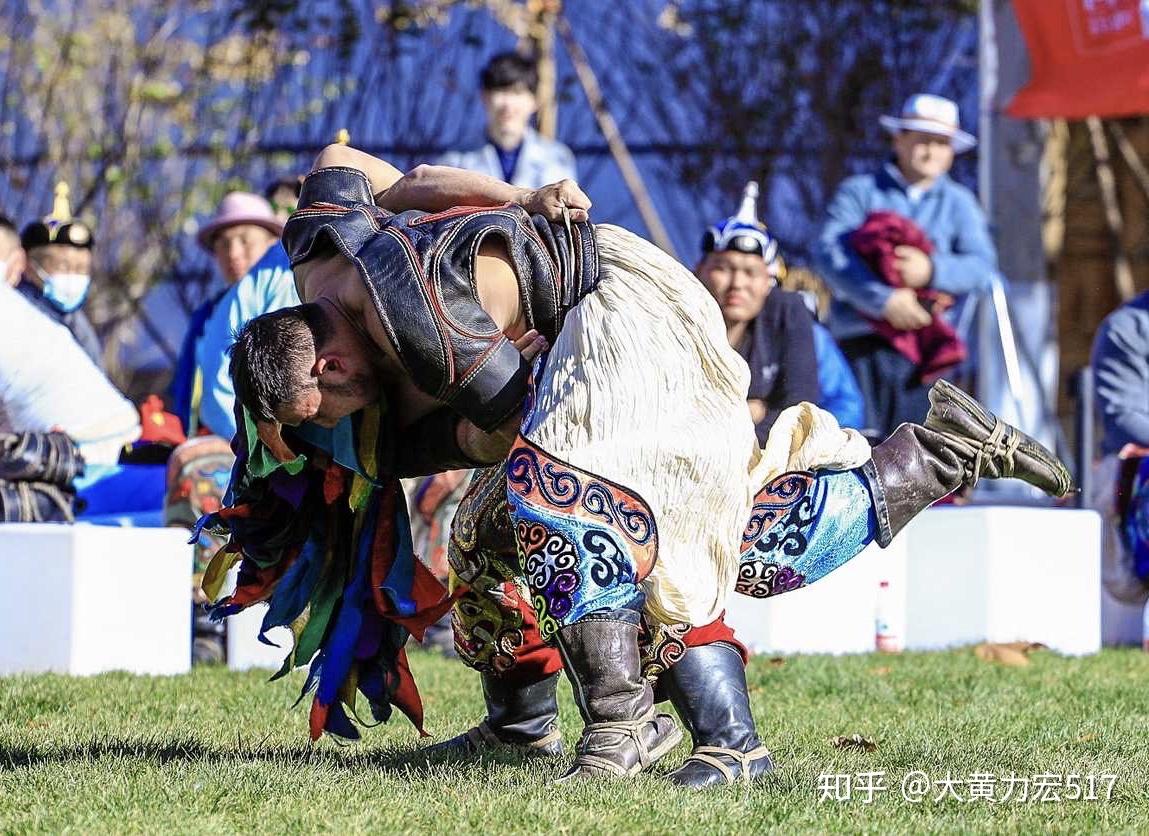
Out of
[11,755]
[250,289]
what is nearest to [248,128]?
[250,289]

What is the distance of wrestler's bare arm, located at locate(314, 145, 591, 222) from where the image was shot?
368 centimetres

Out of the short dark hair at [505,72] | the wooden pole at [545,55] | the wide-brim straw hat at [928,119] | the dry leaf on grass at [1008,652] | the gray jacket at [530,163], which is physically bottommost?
the dry leaf on grass at [1008,652]

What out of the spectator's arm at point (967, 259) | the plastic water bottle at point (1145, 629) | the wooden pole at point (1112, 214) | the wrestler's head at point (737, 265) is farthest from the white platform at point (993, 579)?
the wooden pole at point (1112, 214)

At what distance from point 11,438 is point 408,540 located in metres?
2.83

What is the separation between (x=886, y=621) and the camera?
6457mm

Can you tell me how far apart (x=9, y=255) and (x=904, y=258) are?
3448 mm

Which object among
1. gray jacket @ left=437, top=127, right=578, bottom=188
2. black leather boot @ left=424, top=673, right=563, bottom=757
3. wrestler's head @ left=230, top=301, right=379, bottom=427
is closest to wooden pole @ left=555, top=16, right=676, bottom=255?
gray jacket @ left=437, top=127, right=578, bottom=188

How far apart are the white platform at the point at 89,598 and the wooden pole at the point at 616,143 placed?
4.78 metres

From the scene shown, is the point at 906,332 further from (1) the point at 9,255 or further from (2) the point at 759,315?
(1) the point at 9,255

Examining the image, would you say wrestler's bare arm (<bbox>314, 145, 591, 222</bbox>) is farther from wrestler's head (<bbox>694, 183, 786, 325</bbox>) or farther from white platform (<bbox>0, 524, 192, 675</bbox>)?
wrestler's head (<bbox>694, 183, 786, 325</bbox>)

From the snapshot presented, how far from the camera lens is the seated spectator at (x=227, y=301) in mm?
6566

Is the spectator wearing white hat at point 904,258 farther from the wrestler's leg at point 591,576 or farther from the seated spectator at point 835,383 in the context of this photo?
the wrestler's leg at point 591,576

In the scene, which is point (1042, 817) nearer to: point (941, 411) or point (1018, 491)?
point (941, 411)

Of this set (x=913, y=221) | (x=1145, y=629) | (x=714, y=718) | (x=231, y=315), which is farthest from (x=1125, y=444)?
(x=714, y=718)
